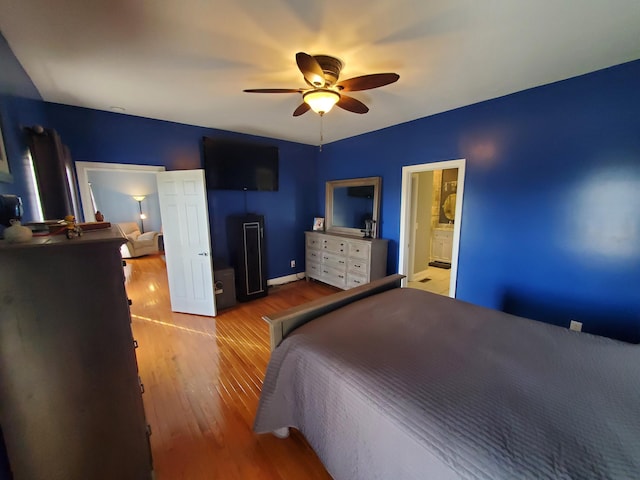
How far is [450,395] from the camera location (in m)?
1.02

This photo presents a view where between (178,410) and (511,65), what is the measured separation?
3685 millimetres

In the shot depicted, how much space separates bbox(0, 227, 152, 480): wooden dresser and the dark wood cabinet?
264 cm

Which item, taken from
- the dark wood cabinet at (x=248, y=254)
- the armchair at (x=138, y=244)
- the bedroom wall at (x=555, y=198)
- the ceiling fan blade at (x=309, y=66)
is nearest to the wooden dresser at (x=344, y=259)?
the dark wood cabinet at (x=248, y=254)

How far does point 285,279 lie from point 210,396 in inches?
110

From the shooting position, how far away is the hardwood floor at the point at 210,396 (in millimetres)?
1458

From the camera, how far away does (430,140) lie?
10.3 ft

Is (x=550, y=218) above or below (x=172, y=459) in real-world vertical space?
above

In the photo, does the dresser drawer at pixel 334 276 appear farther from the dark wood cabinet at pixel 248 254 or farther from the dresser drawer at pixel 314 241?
the dark wood cabinet at pixel 248 254

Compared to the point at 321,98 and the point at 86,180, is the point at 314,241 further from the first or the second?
the point at 86,180

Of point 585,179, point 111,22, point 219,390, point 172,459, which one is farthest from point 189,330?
point 585,179

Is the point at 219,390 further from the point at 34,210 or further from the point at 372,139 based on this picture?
the point at 372,139

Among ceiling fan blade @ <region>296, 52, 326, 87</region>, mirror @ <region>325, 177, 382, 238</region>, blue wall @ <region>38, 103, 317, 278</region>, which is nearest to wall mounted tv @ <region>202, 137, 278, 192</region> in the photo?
blue wall @ <region>38, 103, 317, 278</region>

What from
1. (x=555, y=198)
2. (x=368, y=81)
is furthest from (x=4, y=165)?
(x=555, y=198)

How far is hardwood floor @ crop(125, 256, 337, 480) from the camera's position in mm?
1458
